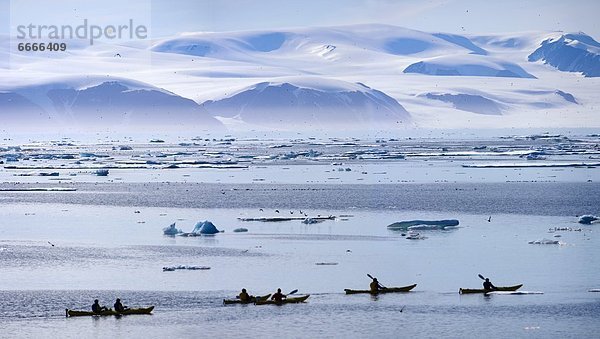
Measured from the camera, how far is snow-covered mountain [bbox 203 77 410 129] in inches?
7057

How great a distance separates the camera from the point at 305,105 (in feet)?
598

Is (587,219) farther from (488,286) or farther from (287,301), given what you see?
(287,301)

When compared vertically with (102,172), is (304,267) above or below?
below

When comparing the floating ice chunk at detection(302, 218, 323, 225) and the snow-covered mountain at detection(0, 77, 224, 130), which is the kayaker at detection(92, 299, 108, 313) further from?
the snow-covered mountain at detection(0, 77, 224, 130)

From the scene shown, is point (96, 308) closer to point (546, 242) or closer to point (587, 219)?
point (546, 242)

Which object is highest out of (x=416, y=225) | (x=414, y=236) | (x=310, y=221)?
(x=310, y=221)

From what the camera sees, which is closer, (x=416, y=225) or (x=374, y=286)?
(x=374, y=286)

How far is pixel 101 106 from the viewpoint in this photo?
567 ft

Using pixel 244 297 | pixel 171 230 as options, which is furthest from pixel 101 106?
pixel 244 297

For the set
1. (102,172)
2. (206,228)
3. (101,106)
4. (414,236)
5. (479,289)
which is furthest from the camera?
(101,106)

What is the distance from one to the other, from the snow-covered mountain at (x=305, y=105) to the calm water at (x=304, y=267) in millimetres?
128580

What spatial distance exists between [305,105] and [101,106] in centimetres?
3033

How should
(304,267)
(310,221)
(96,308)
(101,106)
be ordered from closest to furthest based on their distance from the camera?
(96,308) < (304,267) < (310,221) < (101,106)

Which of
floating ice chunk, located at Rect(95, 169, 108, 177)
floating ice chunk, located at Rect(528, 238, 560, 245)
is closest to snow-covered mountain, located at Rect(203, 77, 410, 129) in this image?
floating ice chunk, located at Rect(95, 169, 108, 177)
